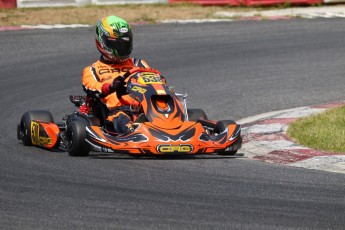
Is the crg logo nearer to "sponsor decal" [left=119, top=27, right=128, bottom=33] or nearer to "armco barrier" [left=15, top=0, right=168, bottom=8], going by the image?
"sponsor decal" [left=119, top=27, right=128, bottom=33]

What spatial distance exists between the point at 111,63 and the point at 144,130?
1.42 meters

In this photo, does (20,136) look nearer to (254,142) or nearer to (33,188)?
(254,142)

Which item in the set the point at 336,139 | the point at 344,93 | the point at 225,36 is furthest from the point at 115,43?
the point at 225,36

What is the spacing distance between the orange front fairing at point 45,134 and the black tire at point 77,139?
1.37 ft

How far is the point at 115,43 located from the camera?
397 inches

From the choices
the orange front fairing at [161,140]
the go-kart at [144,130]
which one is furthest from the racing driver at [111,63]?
the orange front fairing at [161,140]

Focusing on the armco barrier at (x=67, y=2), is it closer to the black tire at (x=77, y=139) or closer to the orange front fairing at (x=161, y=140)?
the black tire at (x=77, y=139)

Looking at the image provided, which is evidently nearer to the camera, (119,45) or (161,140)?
(161,140)

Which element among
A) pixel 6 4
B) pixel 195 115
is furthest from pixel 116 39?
pixel 6 4

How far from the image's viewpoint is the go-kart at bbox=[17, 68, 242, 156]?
8.91 metres

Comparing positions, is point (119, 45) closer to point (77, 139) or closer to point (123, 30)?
point (123, 30)

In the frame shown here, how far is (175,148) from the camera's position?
Answer: 8.85m

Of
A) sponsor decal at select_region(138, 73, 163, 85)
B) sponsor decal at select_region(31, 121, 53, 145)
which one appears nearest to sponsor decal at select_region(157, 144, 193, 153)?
sponsor decal at select_region(138, 73, 163, 85)

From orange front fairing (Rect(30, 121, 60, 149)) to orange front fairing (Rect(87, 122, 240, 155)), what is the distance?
2.36 ft
